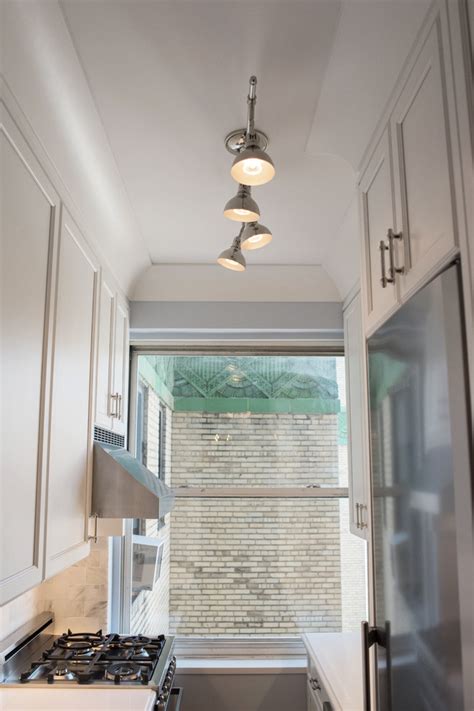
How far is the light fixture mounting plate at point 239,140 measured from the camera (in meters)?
1.87

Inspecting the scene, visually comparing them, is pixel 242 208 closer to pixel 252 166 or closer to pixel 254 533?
pixel 252 166

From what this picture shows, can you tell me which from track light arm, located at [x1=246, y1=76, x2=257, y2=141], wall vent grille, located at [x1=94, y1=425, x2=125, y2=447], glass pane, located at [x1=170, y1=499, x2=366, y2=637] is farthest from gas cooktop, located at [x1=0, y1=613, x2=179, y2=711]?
track light arm, located at [x1=246, y1=76, x2=257, y2=141]

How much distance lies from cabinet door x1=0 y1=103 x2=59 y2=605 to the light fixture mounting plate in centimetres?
62

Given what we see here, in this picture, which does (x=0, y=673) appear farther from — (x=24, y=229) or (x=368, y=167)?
(x=368, y=167)

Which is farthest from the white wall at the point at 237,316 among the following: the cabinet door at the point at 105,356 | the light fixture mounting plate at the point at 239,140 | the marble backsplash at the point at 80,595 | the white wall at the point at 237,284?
the light fixture mounting plate at the point at 239,140

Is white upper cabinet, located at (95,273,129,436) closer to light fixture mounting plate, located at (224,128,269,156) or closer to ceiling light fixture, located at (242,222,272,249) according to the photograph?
ceiling light fixture, located at (242,222,272,249)

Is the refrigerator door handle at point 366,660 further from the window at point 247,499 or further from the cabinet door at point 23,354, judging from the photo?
the window at point 247,499

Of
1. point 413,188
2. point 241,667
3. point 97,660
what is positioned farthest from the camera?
point 241,667

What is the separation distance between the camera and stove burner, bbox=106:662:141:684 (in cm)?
210

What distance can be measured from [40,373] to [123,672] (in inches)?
50.3

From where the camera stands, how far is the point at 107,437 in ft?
8.34

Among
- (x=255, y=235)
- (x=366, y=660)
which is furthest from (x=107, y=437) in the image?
(x=366, y=660)

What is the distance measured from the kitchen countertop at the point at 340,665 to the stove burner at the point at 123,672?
2.44 ft

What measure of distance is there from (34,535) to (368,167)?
1.41 metres
